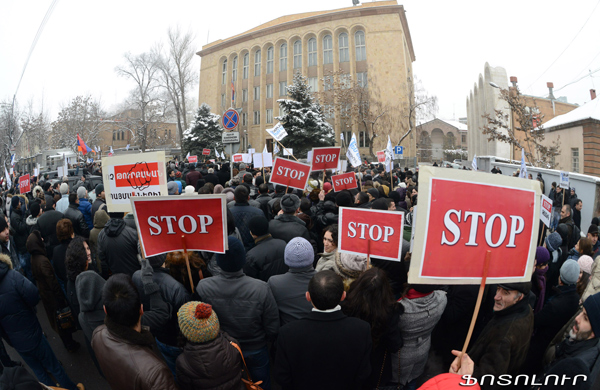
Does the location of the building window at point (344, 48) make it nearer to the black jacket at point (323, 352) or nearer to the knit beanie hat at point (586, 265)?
the knit beanie hat at point (586, 265)

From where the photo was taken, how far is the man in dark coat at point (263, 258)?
4.29m

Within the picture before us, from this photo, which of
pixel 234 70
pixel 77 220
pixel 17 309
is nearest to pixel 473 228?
pixel 17 309

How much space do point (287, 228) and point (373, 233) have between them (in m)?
1.68

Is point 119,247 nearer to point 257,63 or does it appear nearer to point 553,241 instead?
point 553,241

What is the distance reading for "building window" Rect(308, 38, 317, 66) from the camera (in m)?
45.6

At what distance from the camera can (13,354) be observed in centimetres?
511

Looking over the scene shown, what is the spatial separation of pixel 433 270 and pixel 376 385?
4.53 ft

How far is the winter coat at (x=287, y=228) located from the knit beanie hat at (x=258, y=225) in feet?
2.14

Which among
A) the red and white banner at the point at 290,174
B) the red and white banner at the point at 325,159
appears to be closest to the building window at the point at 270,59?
the red and white banner at the point at 325,159

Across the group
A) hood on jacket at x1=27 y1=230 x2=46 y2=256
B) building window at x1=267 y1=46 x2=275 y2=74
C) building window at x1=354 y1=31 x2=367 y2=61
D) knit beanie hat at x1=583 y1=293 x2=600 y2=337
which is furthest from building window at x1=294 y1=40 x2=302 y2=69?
knit beanie hat at x1=583 y1=293 x2=600 y2=337

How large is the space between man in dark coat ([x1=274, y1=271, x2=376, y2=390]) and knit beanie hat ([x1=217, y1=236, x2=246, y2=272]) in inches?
33.1

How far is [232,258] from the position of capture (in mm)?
3100

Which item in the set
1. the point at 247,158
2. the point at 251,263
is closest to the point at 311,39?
the point at 247,158

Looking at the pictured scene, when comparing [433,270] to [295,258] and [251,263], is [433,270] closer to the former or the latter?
[295,258]
